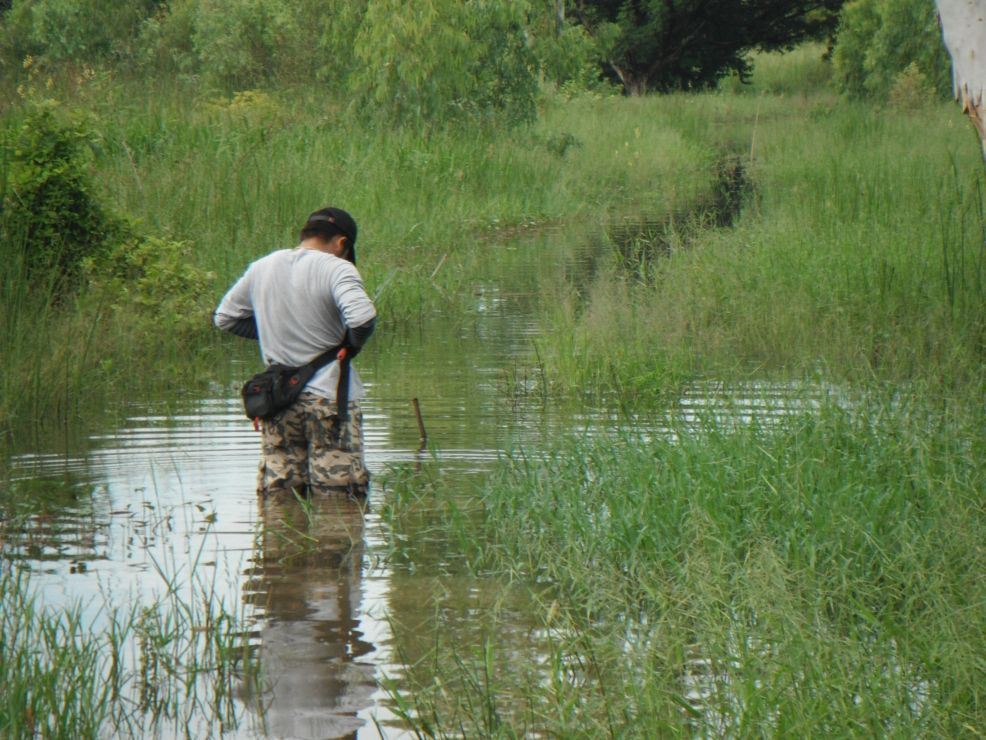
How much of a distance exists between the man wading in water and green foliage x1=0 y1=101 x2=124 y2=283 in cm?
375

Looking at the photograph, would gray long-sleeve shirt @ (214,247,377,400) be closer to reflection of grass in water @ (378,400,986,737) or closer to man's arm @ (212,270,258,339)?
man's arm @ (212,270,258,339)

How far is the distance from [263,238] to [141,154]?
90.6 inches

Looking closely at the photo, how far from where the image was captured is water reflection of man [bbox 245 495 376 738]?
5.05 meters

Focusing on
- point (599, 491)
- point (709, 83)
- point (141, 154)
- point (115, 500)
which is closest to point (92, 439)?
point (115, 500)

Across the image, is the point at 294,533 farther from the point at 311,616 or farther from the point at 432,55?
the point at 432,55

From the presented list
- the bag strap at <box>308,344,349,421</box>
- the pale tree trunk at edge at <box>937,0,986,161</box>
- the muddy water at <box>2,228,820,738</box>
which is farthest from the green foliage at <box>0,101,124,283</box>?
the pale tree trunk at edge at <box>937,0,986,161</box>

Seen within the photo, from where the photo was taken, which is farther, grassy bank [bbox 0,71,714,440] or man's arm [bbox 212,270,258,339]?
grassy bank [bbox 0,71,714,440]

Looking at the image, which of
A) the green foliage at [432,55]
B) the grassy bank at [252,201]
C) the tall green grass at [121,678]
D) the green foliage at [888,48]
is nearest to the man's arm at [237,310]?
the grassy bank at [252,201]

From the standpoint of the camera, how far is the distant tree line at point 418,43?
22.5 meters

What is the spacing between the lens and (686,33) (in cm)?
5462

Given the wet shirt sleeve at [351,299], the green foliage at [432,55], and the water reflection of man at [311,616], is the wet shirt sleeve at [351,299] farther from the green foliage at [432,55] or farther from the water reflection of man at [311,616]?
the green foliage at [432,55]

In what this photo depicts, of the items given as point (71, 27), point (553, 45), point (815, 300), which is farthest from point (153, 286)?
point (71, 27)

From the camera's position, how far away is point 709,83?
58062mm

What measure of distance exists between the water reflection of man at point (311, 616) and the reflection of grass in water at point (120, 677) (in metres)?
0.15
